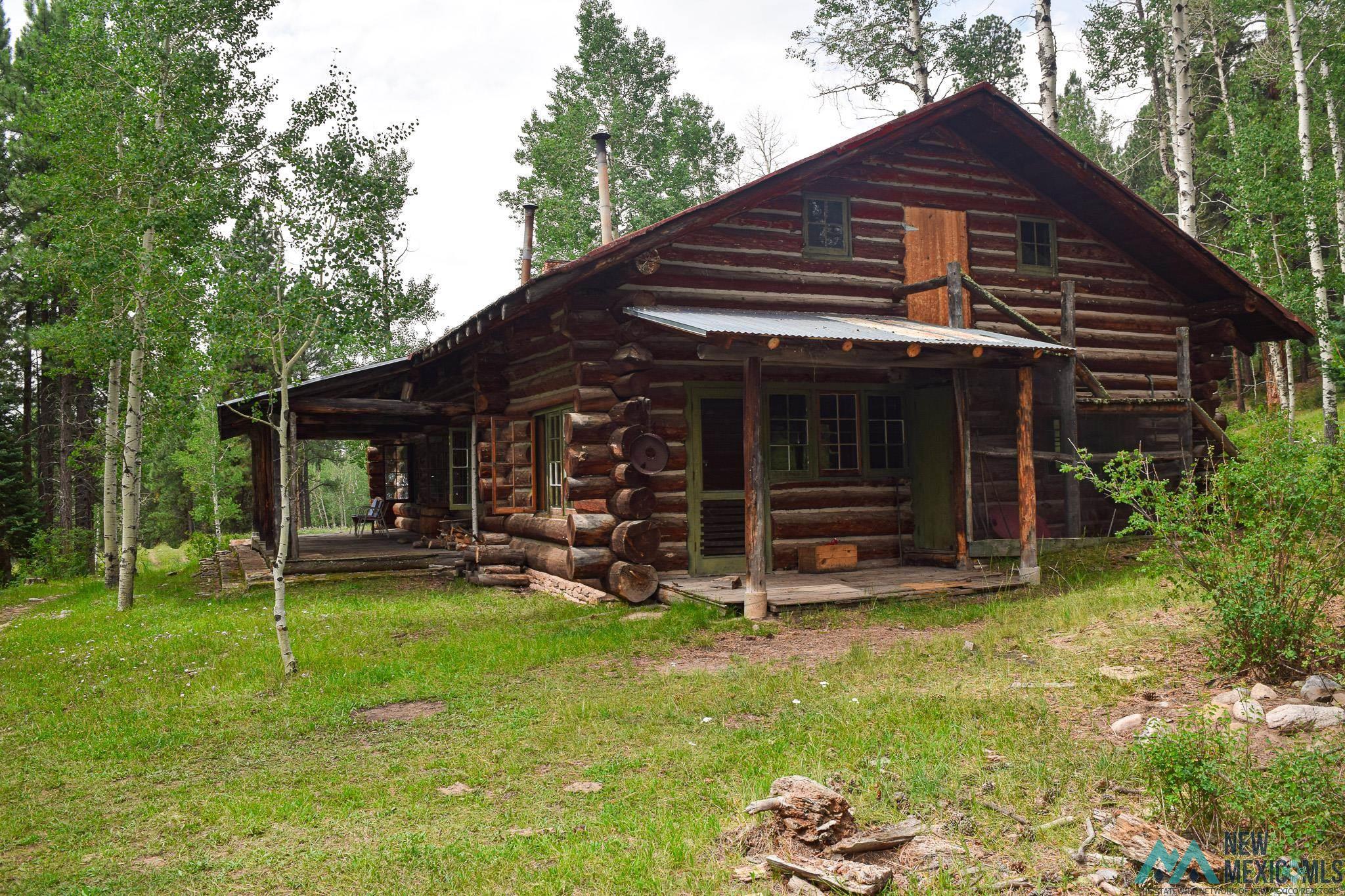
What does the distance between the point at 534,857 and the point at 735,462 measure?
8.53 meters

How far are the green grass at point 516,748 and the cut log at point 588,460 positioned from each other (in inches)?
83.0

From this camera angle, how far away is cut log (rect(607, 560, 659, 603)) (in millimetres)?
10867

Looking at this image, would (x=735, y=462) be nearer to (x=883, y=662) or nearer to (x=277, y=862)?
(x=883, y=662)

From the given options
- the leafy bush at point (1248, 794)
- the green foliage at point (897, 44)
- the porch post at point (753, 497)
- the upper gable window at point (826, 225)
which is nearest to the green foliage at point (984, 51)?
the green foliage at point (897, 44)

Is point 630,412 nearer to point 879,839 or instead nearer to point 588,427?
point 588,427

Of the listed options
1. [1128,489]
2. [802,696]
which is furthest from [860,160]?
[802,696]

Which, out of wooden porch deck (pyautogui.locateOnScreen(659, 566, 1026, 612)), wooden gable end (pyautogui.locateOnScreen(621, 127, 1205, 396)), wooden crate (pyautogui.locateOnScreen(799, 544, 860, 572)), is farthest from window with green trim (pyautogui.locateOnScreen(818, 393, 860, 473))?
wooden porch deck (pyautogui.locateOnScreen(659, 566, 1026, 612))

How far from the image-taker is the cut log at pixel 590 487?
11320 mm

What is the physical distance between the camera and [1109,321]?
15125 millimetres

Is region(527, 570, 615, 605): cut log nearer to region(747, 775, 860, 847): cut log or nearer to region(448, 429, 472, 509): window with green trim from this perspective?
region(448, 429, 472, 509): window with green trim

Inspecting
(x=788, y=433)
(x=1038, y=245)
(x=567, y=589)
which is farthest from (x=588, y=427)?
(x=1038, y=245)

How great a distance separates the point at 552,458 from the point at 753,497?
4.59 m

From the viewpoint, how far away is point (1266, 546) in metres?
5.80

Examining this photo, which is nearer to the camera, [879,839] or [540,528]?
[879,839]
